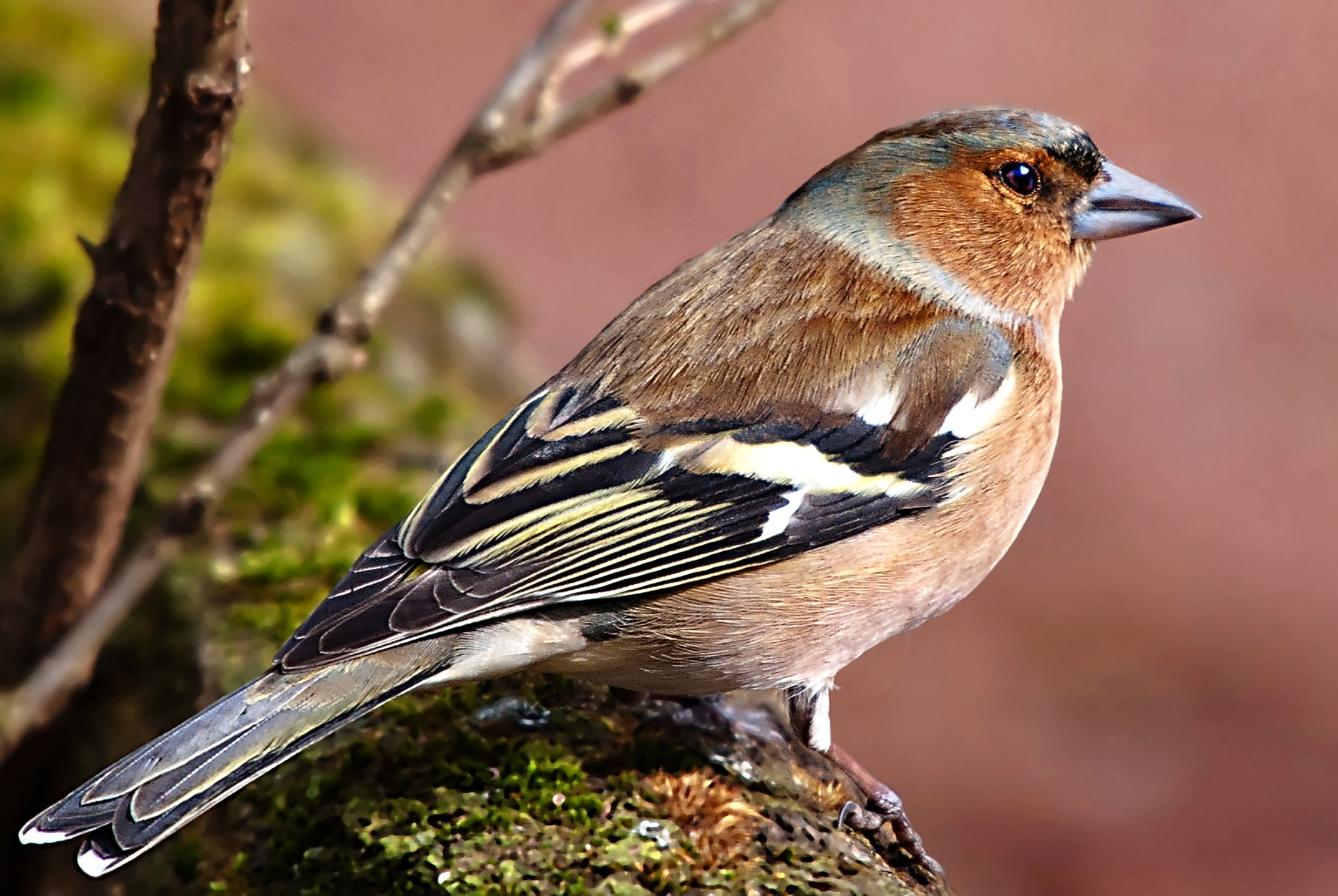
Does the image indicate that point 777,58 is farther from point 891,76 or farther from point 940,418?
point 940,418

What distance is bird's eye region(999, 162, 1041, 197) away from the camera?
354 centimetres

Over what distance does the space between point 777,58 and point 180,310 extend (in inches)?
309

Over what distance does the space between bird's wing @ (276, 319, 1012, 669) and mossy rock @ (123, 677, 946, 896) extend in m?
0.38

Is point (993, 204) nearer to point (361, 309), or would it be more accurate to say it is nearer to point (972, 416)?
point (972, 416)

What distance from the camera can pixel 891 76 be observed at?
983 centimetres

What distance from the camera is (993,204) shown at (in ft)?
11.6

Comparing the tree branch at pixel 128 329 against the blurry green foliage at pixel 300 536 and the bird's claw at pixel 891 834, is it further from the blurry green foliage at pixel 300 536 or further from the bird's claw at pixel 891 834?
the bird's claw at pixel 891 834

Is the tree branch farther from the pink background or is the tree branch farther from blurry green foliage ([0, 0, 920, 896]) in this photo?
the pink background

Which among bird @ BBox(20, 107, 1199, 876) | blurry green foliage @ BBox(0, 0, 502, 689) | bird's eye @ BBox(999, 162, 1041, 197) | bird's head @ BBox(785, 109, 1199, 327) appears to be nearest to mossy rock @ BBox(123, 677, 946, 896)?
bird @ BBox(20, 107, 1199, 876)

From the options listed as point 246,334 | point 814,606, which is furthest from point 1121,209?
point 246,334

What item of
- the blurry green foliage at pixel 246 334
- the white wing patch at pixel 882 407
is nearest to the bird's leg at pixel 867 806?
the white wing patch at pixel 882 407

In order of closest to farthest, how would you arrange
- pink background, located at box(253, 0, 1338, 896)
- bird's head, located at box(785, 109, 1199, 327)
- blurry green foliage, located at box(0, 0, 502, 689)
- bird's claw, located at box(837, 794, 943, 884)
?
bird's claw, located at box(837, 794, 943, 884), bird's head, located at box(785, 109, 1199, 327), blurry green foliage, located at box(0, 0, 502, 689), pink background, located at box(253, 0, 1338, 896)

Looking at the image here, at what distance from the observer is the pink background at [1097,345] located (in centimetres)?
588

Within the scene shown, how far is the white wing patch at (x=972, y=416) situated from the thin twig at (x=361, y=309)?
1.20 meters
